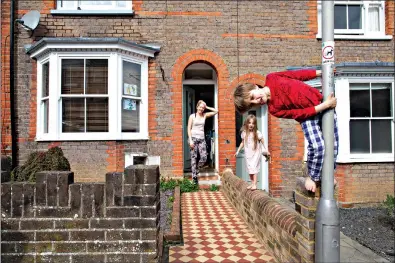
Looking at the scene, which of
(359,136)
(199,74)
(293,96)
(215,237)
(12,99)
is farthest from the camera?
(199,74)

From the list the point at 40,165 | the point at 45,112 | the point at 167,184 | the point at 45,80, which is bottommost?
the point at 167,184

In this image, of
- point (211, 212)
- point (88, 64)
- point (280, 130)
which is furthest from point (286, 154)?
point (88, 64)

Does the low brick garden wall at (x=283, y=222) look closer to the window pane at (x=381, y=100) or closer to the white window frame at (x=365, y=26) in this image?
the window pane at (x=381, y=100)

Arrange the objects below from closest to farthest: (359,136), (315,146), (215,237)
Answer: (315,146) < (215,237) < (359,136)

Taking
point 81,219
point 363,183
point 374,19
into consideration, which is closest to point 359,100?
point 363,183

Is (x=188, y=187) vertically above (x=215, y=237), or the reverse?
(x=188, y=187)

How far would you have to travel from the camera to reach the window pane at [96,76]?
751 centimetres

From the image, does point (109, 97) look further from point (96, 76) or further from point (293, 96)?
point (293, 96)

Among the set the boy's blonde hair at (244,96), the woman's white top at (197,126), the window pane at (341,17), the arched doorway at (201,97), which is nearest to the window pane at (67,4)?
the arched doorway at (201,97)

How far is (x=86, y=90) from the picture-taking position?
24.6 feet

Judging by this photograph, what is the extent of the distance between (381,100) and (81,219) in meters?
8.08

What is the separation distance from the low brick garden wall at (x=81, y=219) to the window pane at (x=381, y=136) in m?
7.17

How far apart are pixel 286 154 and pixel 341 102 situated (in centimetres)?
195

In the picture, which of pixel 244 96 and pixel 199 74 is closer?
pixel 244 96
